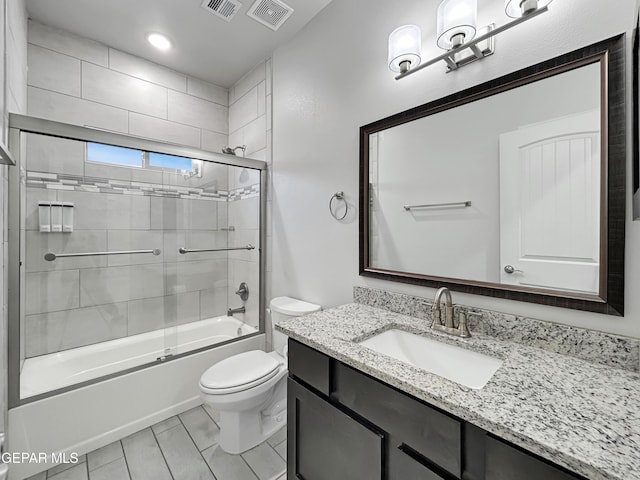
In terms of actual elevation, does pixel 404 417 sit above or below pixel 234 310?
above

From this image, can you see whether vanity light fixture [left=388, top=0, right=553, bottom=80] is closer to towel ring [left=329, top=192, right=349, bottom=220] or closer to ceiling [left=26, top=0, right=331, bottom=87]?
towel ring [left=329, top=192, right=349, bottom=220]

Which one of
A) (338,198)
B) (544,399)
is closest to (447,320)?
(544,399)

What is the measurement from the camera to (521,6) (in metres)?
0.99

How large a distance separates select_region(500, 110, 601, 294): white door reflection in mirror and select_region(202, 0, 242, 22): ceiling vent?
181 centimetres

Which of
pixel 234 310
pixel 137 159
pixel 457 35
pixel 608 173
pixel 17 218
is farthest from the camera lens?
pixel 234 310

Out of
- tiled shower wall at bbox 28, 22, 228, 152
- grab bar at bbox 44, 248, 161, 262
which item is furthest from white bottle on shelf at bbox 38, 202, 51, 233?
tiled shower wall at bbox 28, 22, 228, 152

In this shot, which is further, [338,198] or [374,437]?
[338,198]

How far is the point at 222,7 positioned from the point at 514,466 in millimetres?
2568

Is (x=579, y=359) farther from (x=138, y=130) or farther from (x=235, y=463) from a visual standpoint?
(x=138, y=130)

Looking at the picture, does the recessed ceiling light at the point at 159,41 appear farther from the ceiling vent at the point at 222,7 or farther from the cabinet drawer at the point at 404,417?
the cabinet drawer at the point at 404,417

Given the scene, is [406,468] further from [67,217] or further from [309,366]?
[67,217]

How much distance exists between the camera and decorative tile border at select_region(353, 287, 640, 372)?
878 mm

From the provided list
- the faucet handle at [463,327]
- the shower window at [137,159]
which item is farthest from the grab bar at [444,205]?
the shower window at [137,159]

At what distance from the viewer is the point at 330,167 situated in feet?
6.09
